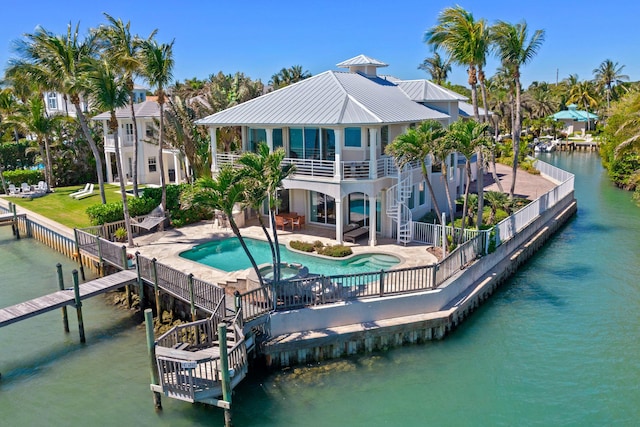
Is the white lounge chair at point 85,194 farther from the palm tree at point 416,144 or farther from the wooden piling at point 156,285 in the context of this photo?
the palm tree at point 416,144

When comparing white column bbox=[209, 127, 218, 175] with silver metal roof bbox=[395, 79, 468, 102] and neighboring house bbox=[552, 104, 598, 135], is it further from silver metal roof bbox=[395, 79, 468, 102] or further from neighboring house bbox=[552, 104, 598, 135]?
neighboring house bbox=[552, 104, 598, 135]

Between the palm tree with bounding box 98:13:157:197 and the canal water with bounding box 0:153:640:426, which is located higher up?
the palm tree with bounding box 98:13:157:197

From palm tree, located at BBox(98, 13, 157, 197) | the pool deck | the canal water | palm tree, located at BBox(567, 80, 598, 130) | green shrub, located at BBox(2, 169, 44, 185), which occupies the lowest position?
the canal water

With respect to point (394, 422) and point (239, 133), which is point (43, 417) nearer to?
point (394, 422)

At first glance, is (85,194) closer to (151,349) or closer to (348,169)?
(348,169)

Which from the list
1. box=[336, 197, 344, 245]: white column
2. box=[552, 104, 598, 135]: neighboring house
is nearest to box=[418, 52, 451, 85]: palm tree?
box=[552, 104, 598, 135]: neighboring house

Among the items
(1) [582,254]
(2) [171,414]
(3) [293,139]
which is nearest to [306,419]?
(2) [171,414]

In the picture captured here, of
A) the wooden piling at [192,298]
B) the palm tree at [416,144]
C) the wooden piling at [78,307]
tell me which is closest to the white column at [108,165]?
the wooden piling at [78,307]
